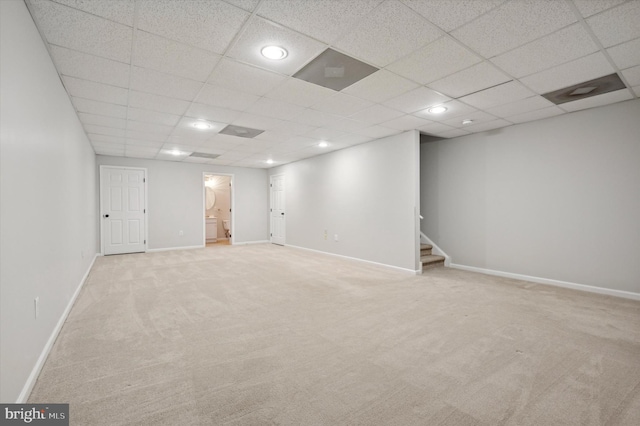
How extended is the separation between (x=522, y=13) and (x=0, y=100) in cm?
328

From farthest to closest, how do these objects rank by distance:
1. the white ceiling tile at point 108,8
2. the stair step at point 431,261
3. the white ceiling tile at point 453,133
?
the stair step at point 431,261 → the white ceiling tile at point 453,133 → the white ceiling tile at point 108,8

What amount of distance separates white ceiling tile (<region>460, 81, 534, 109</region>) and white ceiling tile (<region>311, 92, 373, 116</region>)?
51.3 inches

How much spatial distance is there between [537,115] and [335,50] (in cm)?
357

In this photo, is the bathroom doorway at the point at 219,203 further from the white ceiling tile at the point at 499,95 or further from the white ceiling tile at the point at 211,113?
the white ceiling tile at the point at 499,95

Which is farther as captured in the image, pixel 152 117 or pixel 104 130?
pixel 104 130

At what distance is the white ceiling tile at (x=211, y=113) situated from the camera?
12.6 feet

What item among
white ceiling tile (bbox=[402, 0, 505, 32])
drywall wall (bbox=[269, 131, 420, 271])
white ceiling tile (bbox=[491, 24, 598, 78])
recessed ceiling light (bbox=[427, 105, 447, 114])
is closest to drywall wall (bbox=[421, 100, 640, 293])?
drywall wall (bbox=[269, 131, 420, 271])

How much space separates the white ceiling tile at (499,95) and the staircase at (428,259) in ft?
9.51

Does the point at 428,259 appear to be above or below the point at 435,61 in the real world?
below

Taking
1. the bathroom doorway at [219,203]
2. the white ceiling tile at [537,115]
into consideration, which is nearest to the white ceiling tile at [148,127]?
the white ceiling tile at [537,115]

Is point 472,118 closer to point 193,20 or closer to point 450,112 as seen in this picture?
point 450,112

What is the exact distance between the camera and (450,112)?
13.6ft

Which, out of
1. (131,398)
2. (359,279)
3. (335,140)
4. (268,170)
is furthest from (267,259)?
(131,398)

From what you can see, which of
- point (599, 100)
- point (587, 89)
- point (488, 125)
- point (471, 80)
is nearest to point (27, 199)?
point (471, 80)
